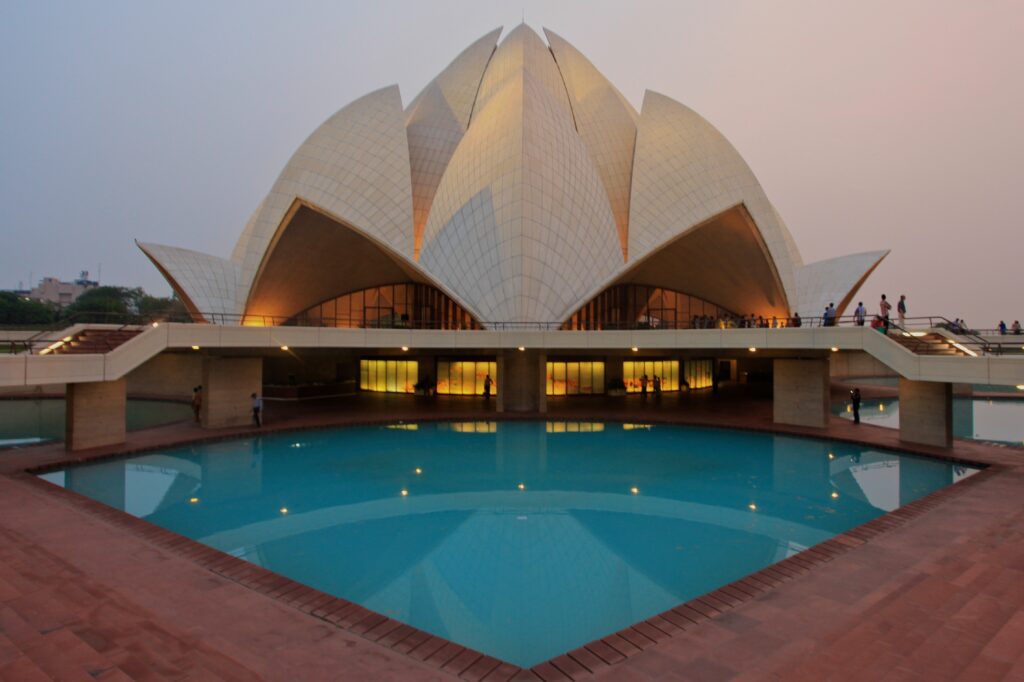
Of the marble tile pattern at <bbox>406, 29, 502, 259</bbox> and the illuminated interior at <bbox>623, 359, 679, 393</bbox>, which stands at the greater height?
the marble tile pattern at <bbox>406, 29, 502, 259</bbox>

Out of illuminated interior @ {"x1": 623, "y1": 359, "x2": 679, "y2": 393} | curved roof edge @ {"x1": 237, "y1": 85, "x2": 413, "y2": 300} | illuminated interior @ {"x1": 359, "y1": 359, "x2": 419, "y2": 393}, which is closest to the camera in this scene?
curved roof edge @ {"x1": 237, "y1": 85, "x2": 413, "y2": 300}

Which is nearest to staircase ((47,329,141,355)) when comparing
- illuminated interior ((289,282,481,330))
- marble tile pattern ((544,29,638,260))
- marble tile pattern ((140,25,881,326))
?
marble tile pattern ((140,25,881,326))

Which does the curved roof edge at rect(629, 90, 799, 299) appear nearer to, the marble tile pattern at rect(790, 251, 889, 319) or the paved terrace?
the marble tile pattern at rect(790, 251, 889, 319)

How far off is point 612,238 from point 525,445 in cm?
1320

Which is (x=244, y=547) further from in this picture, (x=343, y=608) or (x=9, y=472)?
(x=9, y=472)

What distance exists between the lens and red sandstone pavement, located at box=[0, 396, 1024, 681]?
400 cm

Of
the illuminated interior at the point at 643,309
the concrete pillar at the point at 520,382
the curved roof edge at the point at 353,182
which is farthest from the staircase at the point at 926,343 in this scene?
the curved roof edge at the point at 353,182

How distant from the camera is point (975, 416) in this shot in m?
20.6

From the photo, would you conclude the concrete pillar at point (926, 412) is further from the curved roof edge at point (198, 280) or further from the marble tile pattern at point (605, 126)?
the curved roof edge at point (198, 280)

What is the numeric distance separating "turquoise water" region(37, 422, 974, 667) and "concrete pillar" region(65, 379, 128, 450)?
122cm

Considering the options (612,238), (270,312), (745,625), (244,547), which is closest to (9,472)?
(244,547)

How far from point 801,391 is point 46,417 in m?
26.1

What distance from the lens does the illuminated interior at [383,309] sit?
96.3ft

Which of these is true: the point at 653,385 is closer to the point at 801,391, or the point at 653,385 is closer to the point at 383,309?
the point at 801,391
